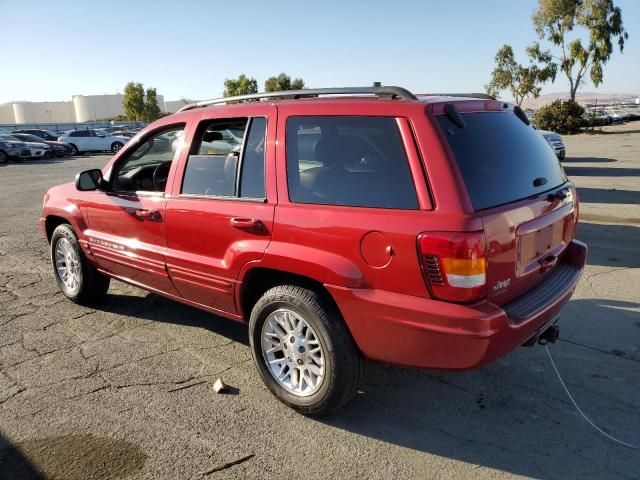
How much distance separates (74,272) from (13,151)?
1035 inches

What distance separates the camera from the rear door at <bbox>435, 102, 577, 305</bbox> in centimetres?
257

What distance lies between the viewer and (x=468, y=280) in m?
2.43

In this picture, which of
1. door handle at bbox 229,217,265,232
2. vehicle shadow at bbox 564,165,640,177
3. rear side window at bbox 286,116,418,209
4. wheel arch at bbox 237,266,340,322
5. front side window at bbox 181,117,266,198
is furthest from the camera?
vehicle shadow at bbox 564,165,640,177

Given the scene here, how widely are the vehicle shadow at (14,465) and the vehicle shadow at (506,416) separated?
62.6 inches

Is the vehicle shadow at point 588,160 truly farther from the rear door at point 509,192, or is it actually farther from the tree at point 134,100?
the tree at point 134,100

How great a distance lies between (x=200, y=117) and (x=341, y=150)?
1.31 m

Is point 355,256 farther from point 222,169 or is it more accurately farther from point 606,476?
point 606,476

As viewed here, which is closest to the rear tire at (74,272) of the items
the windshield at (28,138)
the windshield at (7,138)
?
the windshield at (7,138)

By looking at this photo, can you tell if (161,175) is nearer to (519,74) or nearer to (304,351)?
(304,351)

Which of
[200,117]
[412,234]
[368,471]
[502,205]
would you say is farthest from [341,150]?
[368,471]

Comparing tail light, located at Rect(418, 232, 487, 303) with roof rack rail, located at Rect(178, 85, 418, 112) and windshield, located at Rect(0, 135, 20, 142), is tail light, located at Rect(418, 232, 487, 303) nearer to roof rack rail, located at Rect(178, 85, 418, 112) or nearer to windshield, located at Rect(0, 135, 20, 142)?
roof rack rail, located at Rect(178, 85, 418, 112)

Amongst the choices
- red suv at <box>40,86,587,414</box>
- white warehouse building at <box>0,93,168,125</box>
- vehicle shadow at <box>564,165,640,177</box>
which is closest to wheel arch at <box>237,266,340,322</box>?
red suv at <box>40,86,587,414</box>

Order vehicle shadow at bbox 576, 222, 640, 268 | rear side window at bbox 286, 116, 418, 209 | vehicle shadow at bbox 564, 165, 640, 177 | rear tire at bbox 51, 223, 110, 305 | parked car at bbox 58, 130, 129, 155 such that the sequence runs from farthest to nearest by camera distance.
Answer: parked car at bbox 58, 130, 129, 155
vehicle shadow at bbox 564, 165, 640, 177
vehicle shadow at bbox 576, 222, 640, 268
rear tire at bbox 51, 223, 110, 305
rear side window at bbox 286, 116, 418, 209

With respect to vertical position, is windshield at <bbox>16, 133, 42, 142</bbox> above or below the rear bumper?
above
